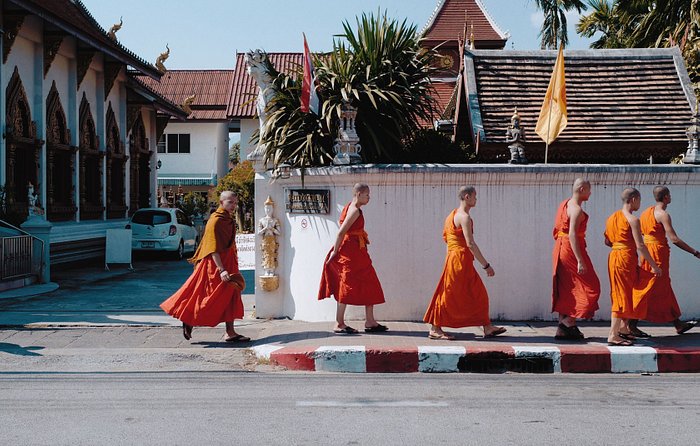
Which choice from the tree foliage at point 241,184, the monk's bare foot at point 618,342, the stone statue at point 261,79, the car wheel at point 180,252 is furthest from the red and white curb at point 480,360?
the tree foliage at point 241,184

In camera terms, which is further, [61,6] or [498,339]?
[61,6]

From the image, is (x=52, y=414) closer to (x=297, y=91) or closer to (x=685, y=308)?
(x=297, y=91)

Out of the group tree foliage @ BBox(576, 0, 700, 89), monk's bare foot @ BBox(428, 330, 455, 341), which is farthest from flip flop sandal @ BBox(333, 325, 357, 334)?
tree foliage @ BBox(576, 0, 700, 89)

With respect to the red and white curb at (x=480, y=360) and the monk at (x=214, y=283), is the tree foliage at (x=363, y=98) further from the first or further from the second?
the red and white curb at (x=480, y=360)

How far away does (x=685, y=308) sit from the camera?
9977 millimetres

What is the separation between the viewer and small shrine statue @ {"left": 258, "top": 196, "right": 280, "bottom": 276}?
1020 centimetres

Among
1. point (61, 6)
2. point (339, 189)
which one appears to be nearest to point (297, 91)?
point (339, 189)

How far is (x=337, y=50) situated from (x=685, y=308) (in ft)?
18.3

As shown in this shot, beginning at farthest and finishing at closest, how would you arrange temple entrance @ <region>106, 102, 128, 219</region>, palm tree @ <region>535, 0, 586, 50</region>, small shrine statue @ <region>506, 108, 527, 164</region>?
palm tree @ <region>535, 0, 586, 50</region> → temple entrance @ <region>106, 102, 128, 219</region> → small shrine statue @ <region>506, 108, 527, 164</region>

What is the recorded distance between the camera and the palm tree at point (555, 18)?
36562 millimetres

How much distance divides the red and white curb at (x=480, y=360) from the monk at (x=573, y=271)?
52cm

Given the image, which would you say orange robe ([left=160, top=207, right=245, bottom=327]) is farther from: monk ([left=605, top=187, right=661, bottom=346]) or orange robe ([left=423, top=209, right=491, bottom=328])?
monk ([left=605, top=187, right=661, bottom=346])

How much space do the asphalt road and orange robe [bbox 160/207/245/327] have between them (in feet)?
3.52

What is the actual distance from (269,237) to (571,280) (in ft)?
12.3
